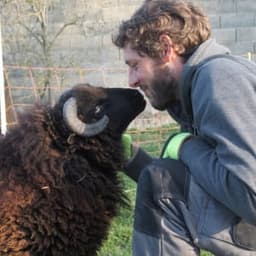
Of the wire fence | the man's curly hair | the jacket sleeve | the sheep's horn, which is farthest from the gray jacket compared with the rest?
the wire fence

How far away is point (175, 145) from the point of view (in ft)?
8.23

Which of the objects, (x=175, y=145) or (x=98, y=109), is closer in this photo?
(x=175, y=145)

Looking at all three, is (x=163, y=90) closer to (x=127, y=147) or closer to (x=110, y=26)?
(x=127, y=147)

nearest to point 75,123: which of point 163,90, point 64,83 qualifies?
point 163,90

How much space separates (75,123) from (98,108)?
0.62ft

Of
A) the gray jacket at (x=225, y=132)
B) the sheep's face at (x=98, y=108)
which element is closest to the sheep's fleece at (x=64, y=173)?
the sheep's face at (x=98, y=108)

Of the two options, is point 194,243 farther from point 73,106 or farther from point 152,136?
point 152,136

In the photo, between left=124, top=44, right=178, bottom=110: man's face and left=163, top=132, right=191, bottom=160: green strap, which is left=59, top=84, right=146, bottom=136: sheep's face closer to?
left=124, top=44, right=178, bottom=110: man's face

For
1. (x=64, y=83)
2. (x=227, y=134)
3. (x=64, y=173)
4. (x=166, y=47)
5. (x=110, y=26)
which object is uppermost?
(x=166, y=47)

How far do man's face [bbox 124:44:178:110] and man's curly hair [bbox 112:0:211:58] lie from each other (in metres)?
0.05

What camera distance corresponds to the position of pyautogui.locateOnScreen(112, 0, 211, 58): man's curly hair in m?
2.63

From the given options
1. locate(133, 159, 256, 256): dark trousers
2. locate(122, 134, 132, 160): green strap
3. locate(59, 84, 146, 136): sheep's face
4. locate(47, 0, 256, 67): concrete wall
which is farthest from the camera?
locate(47, 0, 256, 67): concrete wall

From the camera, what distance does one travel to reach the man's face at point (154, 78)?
8.87 ft

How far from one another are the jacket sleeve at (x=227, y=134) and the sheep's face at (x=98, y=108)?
0.87 metres
